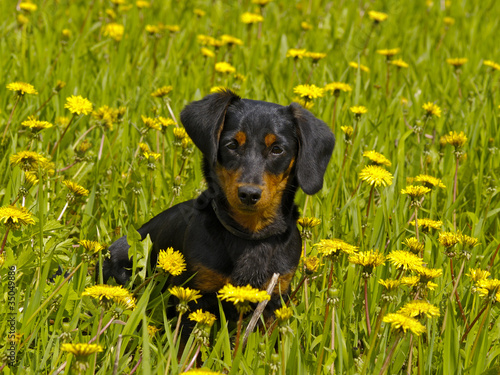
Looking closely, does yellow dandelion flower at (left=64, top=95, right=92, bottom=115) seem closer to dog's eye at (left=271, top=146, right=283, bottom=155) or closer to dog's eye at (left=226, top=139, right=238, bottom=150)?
dog's eye at (left=226, top=139, right=238, bottom=150)

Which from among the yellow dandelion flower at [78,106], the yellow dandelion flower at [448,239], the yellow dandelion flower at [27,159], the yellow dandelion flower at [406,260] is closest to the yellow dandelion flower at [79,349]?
the yellow dandelion flower at [406,260]

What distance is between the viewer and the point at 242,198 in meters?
2.80

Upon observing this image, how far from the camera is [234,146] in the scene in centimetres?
312

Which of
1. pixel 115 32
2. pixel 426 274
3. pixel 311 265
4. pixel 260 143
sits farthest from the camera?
pixel 115 32

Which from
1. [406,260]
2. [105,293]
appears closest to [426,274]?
[406,260]

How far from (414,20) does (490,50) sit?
1.29 metres

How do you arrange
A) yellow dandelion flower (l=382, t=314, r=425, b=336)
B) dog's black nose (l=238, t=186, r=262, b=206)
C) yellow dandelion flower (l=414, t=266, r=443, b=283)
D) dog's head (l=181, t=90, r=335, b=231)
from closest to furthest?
yellow dandelion flower (l=382, t=314, r=425, b=336) → yellow dandelion flower (l=414, t=266, r=443, b=283) → dog's black nose (l=238, t=186, r=262, b=206) → dog's head (l=181, t=90, r=335, b=231)

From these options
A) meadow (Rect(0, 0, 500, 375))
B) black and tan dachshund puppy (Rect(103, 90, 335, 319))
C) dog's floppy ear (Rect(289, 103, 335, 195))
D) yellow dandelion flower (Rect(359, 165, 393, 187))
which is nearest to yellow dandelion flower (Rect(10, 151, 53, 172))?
meadow (Rect(0, 0, 500, 375))

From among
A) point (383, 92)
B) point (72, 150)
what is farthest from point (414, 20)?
point (72, 150)

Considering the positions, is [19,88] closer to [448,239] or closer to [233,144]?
[233,144]

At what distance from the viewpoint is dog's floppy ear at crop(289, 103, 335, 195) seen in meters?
3.07

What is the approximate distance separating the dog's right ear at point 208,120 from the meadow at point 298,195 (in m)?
0.35

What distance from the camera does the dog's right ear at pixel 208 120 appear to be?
10.1ft

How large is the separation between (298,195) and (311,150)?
0.78 meters
